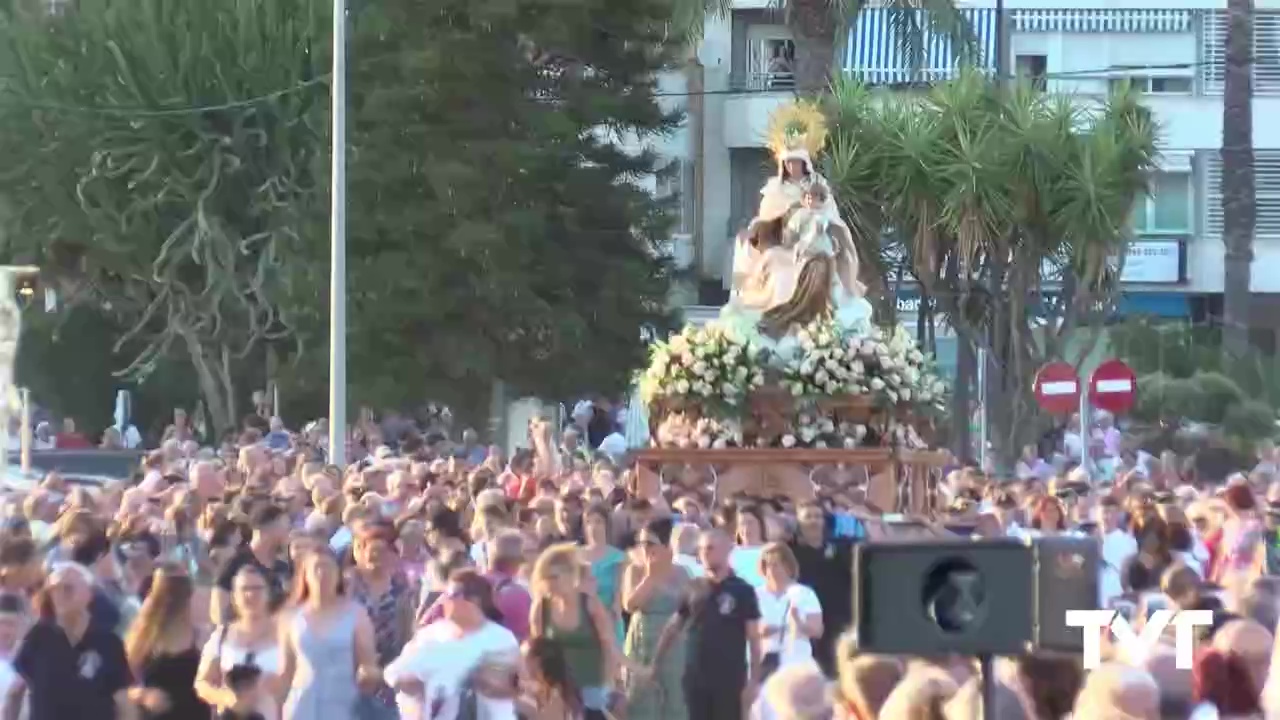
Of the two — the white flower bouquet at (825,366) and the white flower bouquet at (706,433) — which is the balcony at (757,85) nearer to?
the white flower bouquet at (825,366)

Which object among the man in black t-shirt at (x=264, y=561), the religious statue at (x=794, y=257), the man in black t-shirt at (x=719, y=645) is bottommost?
the man in black t-shirt at (x=719, y=645)

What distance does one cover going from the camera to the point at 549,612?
11180mm

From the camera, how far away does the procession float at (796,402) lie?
20.4 meters

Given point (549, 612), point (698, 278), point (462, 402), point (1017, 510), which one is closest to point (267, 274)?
point (462, 402)

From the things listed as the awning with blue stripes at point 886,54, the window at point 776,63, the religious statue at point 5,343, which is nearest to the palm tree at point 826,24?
the awning with blue stripes at point 886,54

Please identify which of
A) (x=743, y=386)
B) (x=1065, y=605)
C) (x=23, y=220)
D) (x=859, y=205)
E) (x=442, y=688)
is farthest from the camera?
(x=23, y=220)

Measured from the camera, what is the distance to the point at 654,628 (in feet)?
39.2

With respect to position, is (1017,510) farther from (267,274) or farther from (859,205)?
(267,274)

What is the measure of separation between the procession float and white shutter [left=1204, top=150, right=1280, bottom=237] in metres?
27.3

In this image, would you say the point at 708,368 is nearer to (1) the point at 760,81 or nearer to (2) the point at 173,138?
(2) the point at 173,138

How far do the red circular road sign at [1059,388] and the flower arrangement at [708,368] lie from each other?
6.20 metres

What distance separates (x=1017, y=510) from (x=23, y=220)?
23.2 meters

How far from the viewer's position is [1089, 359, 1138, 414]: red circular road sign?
26.1 m

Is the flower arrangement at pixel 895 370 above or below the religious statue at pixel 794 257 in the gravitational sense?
below
